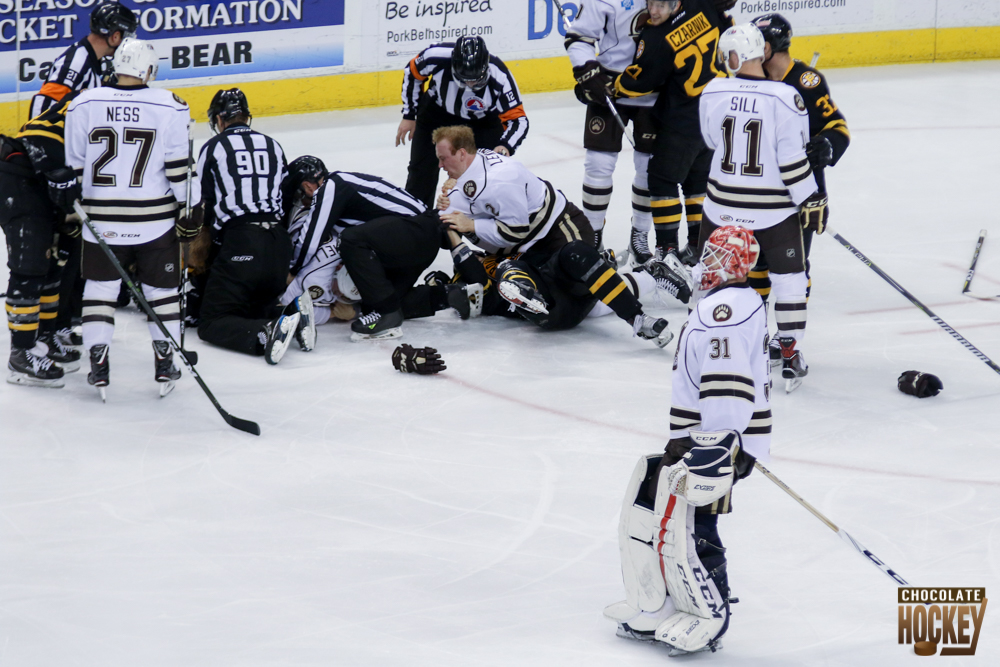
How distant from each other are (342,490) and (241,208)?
5.69ft

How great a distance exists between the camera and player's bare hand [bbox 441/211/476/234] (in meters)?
5.35

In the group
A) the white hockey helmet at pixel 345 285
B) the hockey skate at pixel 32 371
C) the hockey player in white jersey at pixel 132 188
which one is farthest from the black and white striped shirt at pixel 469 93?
the hockey skate at pixel 32 371

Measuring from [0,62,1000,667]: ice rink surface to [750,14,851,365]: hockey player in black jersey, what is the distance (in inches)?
25.9

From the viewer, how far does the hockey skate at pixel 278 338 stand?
4953 mm

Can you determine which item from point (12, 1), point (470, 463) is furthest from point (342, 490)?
point (12, 1)

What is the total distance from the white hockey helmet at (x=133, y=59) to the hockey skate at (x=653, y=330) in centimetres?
220

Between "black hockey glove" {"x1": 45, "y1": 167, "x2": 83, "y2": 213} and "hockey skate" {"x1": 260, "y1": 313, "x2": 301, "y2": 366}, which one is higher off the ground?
"black hockey glove" {"x1": 45, "y1": 167, "x2": 83, "y2": 213}

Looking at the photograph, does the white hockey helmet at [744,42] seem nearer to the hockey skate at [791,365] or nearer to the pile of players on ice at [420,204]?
the pile of players on ice at [420,204]

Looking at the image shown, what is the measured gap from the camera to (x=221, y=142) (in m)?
5.12

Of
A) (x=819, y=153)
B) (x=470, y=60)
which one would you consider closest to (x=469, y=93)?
(x=470, y=60)

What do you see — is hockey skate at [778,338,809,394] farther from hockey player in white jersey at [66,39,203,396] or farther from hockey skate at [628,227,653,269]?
hockey player in white jersey at [66,39,203,396]

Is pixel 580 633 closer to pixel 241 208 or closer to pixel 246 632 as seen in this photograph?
pixel 246 632

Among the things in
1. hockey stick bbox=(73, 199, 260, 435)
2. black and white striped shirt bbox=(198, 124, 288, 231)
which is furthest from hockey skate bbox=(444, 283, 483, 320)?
hockey stick bbox=(73, 199, 260, 435)

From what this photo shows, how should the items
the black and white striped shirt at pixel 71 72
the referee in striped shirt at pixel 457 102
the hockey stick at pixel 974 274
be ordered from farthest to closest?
1. the hockey stick at pixel 974 274
2. the referee in striped shirt at pixel 457 102
3. the black and white striped shirt at pixel 71 72
